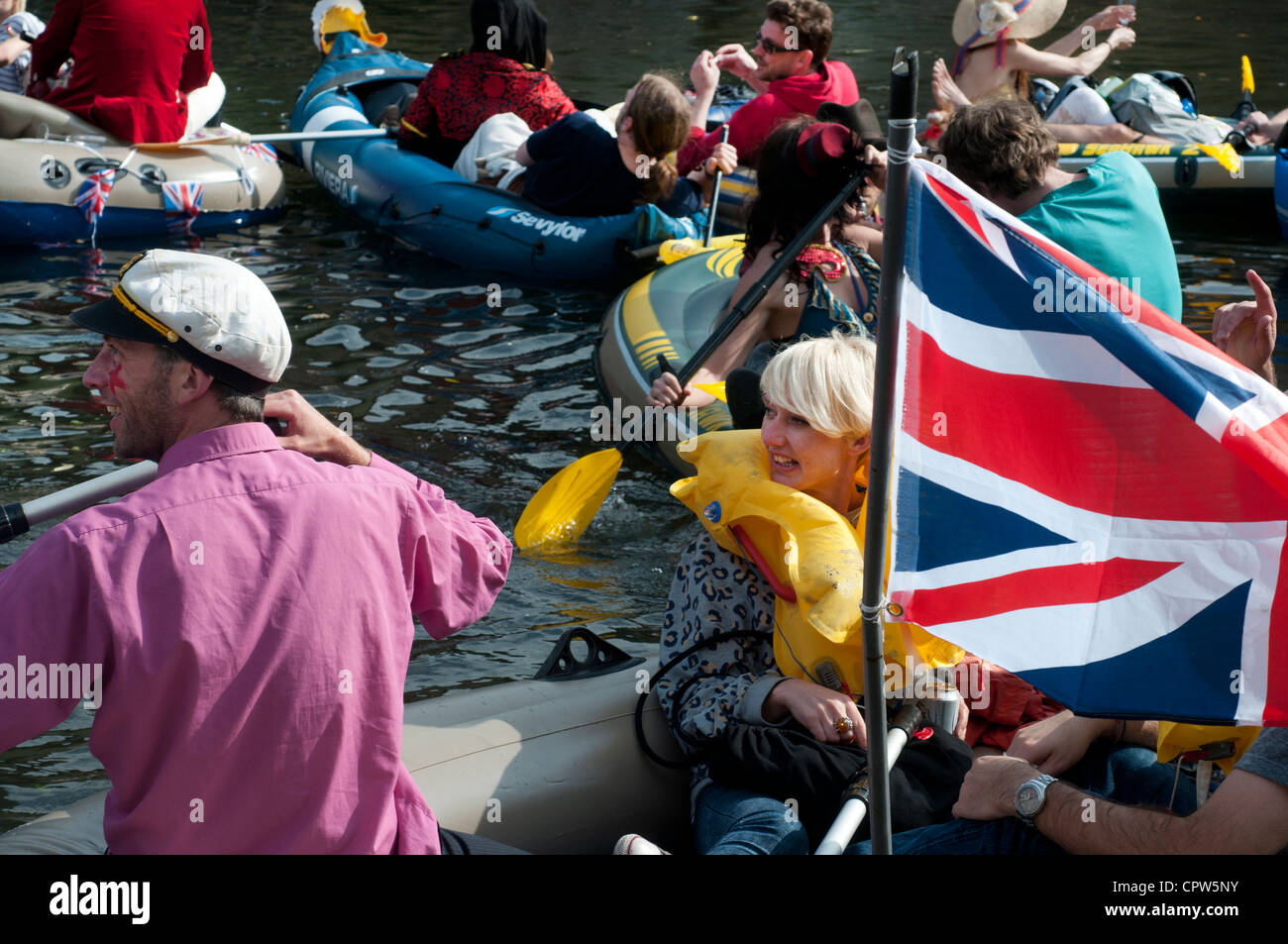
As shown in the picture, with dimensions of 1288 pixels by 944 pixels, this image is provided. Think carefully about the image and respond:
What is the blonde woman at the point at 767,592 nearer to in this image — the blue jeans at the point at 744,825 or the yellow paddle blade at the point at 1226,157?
the blue jeans at the point at 744,825

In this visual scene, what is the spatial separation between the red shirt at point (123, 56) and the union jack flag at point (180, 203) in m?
0.33

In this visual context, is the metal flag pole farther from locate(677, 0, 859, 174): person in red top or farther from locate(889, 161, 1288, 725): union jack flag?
locate(677, 0, 859, 174): person in red top

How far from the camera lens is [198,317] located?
188 centimetres

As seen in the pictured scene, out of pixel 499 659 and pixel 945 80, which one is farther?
pixel 945 80

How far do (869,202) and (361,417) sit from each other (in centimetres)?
234

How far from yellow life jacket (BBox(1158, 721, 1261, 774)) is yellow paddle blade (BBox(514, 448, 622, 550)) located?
2708 millimetres

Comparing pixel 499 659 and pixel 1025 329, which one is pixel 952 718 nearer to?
pixel 1025 329

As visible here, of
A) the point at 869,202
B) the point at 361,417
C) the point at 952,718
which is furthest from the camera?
the point at 361,417

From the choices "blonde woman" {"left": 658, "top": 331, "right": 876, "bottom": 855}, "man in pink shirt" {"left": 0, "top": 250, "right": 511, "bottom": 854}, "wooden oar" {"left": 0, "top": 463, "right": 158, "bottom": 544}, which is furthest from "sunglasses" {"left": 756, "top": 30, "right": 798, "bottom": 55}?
"man in pink shirt" {"left": 0, "top": 250, "right": 511, "bottom": 854}

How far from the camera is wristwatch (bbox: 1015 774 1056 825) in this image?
228 cm

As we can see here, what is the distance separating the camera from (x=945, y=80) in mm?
7926

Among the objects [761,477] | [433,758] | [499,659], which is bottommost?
[499,659]

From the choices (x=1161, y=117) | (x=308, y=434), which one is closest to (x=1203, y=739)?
(x=308, y=434)
